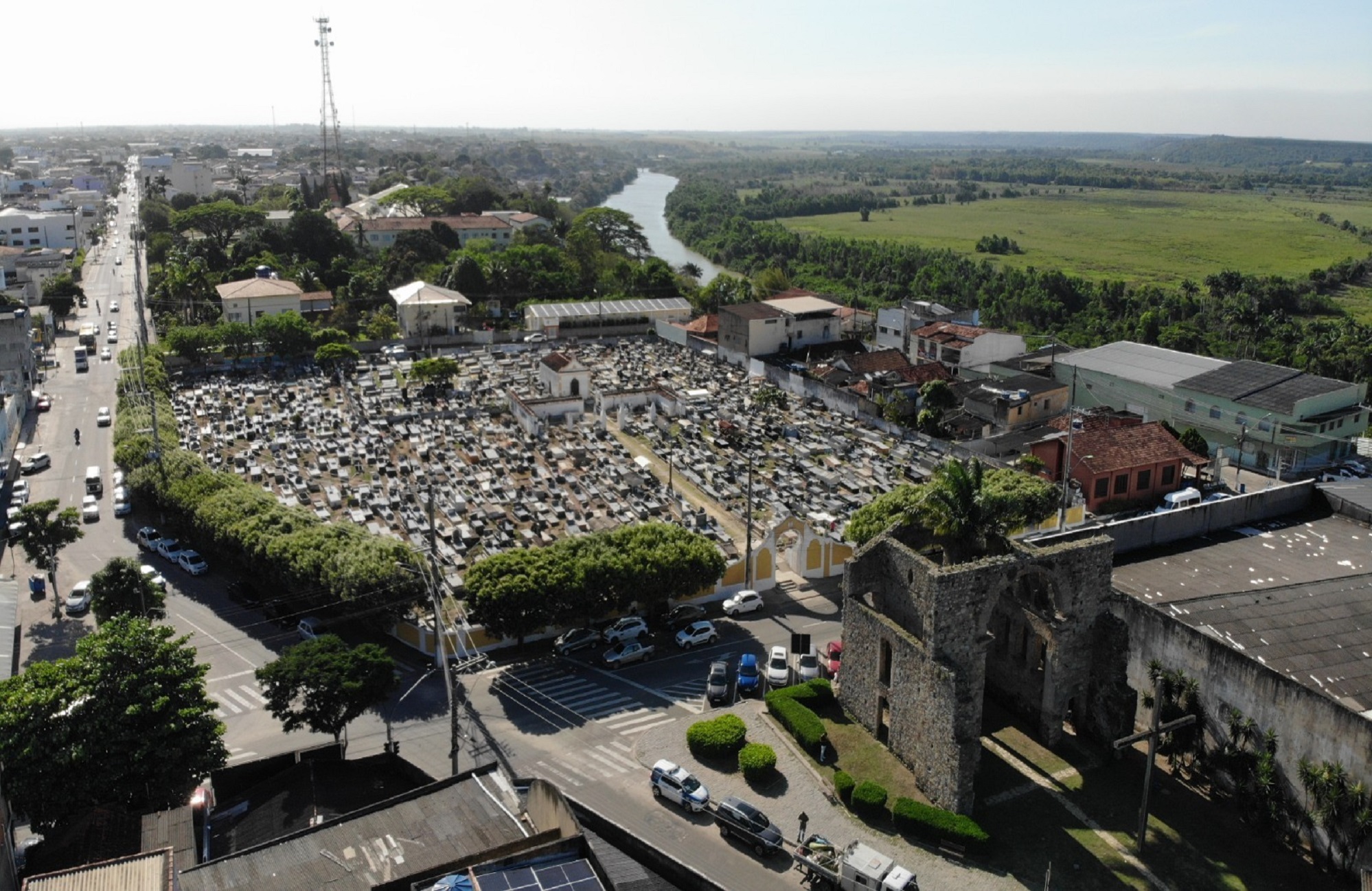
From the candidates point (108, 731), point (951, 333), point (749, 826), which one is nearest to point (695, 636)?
point (749, 826)

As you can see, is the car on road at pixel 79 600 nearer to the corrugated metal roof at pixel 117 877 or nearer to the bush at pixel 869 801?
the corrugated metal roof at pixel 117 877

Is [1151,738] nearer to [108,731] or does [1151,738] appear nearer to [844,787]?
[844,787]

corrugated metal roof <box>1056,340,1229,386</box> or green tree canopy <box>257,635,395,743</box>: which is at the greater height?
corrugated metal roof <box>1056,340,1229,386</box>

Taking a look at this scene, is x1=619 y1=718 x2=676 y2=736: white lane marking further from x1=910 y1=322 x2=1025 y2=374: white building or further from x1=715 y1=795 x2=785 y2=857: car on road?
x1=910 y1=322 x2=1025 y2=374: white building

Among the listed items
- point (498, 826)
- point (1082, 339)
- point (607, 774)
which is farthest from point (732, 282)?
point (498, 826)

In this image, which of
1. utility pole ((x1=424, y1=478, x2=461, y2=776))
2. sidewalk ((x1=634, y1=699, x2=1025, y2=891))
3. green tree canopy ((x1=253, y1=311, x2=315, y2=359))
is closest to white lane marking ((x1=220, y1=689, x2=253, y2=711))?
utility pole ((x1=424, y1=478, x2=461, y2=776))

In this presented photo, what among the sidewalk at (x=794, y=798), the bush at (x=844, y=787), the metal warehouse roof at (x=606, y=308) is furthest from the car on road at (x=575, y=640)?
the metal warehouse roof at (x=606, y=308)
